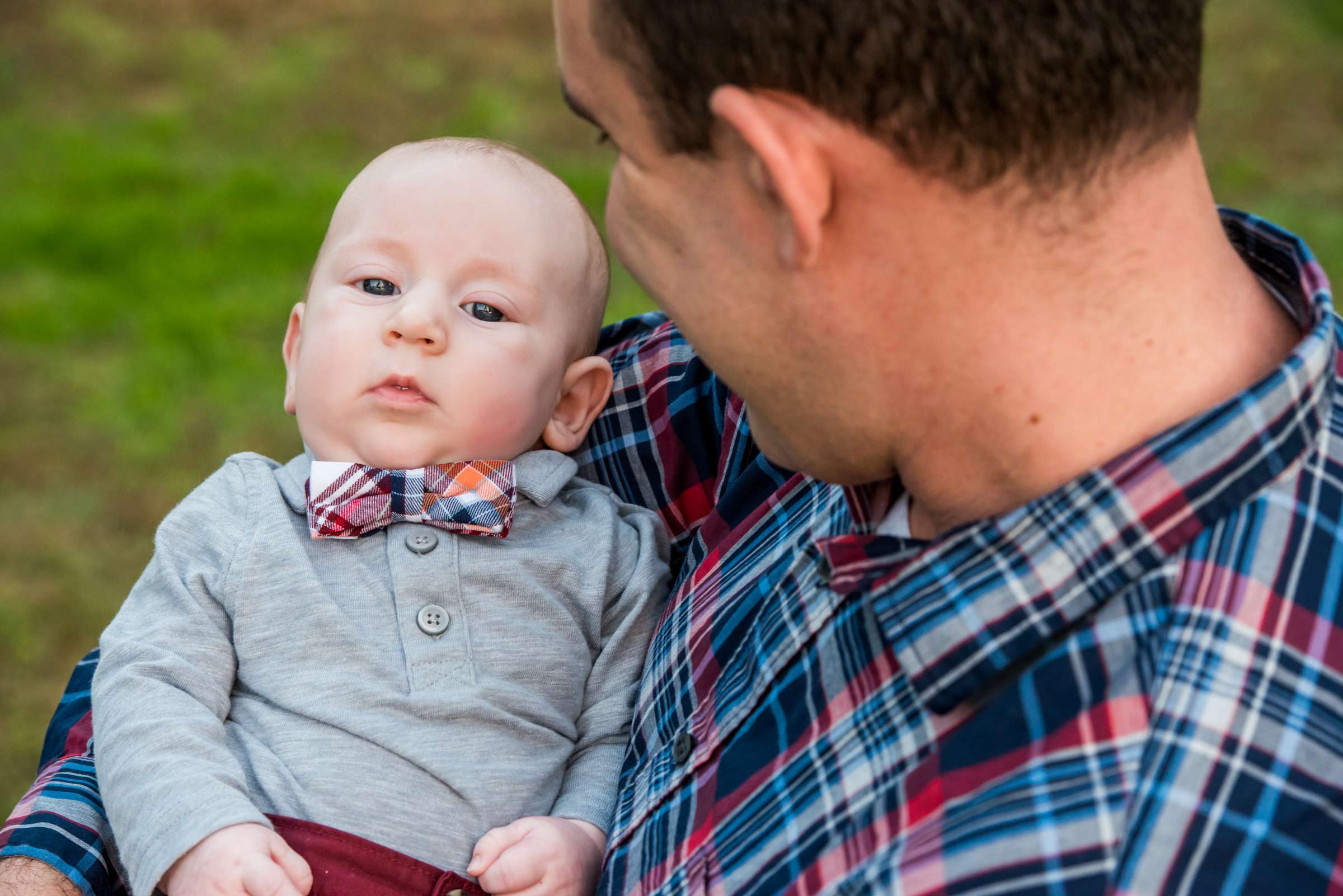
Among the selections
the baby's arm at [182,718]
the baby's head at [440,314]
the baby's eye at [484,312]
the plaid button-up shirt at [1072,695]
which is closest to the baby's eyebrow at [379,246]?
the baby's head at [440,314]

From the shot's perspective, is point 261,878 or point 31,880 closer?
point 261,878

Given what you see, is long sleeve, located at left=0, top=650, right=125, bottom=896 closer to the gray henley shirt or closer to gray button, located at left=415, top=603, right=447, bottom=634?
the gray henley shirt

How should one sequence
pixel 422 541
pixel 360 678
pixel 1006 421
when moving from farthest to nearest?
pixel 422 541, pixel 360 678, pixel 1006 421

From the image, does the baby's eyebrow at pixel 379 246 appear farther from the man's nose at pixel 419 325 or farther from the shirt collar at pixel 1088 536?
the shirt collar at pixel 1088 536

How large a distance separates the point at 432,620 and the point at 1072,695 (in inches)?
35.1

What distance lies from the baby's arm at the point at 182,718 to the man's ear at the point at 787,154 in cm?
92

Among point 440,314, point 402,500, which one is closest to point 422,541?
point 402,500

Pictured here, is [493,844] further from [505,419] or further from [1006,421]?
[1006,421]

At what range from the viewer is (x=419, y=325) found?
1.87 metres

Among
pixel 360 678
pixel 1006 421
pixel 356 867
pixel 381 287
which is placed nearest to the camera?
pixel 1006 421

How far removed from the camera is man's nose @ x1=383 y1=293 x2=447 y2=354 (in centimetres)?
187

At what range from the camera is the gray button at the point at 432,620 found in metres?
1.78

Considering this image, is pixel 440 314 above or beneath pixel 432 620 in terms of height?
above

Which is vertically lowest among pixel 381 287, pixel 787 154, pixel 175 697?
pixel 175 697
